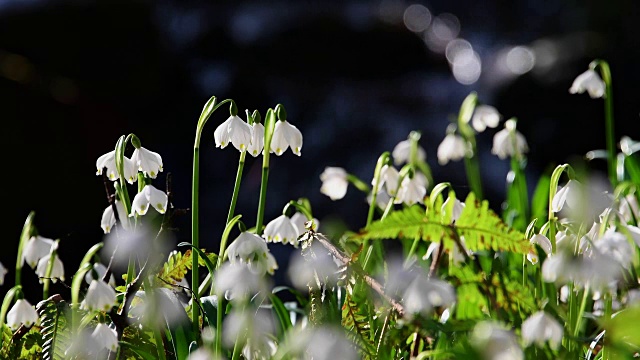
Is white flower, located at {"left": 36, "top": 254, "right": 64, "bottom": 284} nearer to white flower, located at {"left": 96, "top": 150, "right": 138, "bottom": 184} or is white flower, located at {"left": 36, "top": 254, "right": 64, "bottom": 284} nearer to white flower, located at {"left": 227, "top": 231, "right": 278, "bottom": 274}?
white flower, located at {"left": 96, "top": 150, "right": 138, "bottom": 184}

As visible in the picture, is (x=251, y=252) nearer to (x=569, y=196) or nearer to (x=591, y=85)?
(x=569, y=196)

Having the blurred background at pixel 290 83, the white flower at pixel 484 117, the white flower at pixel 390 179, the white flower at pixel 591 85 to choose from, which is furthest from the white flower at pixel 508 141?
the blurred background at pixel 290 83

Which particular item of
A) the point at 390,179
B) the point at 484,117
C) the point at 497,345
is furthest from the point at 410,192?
the point at 497,345

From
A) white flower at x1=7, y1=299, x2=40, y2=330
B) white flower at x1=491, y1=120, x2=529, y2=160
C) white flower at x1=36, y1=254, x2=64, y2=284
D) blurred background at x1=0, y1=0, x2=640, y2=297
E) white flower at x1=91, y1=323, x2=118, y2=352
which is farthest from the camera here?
blurred background at x1=0, y1=0, x2=640, y2=297

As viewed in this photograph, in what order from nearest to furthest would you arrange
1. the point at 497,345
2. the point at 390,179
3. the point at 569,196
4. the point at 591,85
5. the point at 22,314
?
the point at 497,345 → the point at 569,196 → the point at 22,314 → the point at 390,179 → the point at 591,85

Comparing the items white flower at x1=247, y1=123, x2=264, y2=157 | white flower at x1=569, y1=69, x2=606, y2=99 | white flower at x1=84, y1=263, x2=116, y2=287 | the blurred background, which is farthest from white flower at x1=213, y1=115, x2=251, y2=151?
the blurred background

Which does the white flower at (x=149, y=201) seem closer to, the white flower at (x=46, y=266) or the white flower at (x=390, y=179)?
the white flower at (x=46, y=266)
